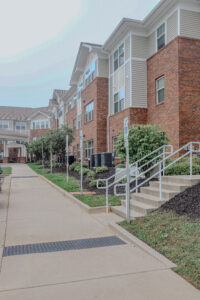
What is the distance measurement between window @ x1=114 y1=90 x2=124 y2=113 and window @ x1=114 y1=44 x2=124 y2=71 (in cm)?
185

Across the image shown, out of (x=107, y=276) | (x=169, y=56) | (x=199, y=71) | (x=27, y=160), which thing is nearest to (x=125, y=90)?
(x=169, y=56)

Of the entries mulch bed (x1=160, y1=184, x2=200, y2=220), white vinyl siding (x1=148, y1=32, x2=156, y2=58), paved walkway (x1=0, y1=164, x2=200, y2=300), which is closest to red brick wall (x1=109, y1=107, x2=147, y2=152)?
white vinyl siding (x1=148, y1=32, x2=156, y2=58)

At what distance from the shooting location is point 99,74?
20422 mm

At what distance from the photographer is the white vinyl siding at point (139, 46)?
16.4 meters

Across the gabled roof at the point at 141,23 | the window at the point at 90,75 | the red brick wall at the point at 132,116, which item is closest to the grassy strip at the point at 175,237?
the red brick wall at the point at 132,116

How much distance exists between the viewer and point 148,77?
16.3 meters

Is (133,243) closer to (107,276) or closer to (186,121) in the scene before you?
(107,276)

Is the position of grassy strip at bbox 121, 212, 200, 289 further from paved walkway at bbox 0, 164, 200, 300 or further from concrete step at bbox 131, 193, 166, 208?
concrete step at bbox 131, 193, 166, 208

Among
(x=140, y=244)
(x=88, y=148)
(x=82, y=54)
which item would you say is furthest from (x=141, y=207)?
(x=82, y=54)

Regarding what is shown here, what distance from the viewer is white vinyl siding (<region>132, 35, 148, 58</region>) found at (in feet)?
53.9

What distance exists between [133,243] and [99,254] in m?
0.79

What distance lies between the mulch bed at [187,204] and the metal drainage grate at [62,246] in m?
1.52

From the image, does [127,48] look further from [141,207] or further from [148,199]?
[141,207]

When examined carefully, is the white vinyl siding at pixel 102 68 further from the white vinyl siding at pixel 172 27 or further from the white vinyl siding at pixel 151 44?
the white vinyl siding at pixel 172 27
